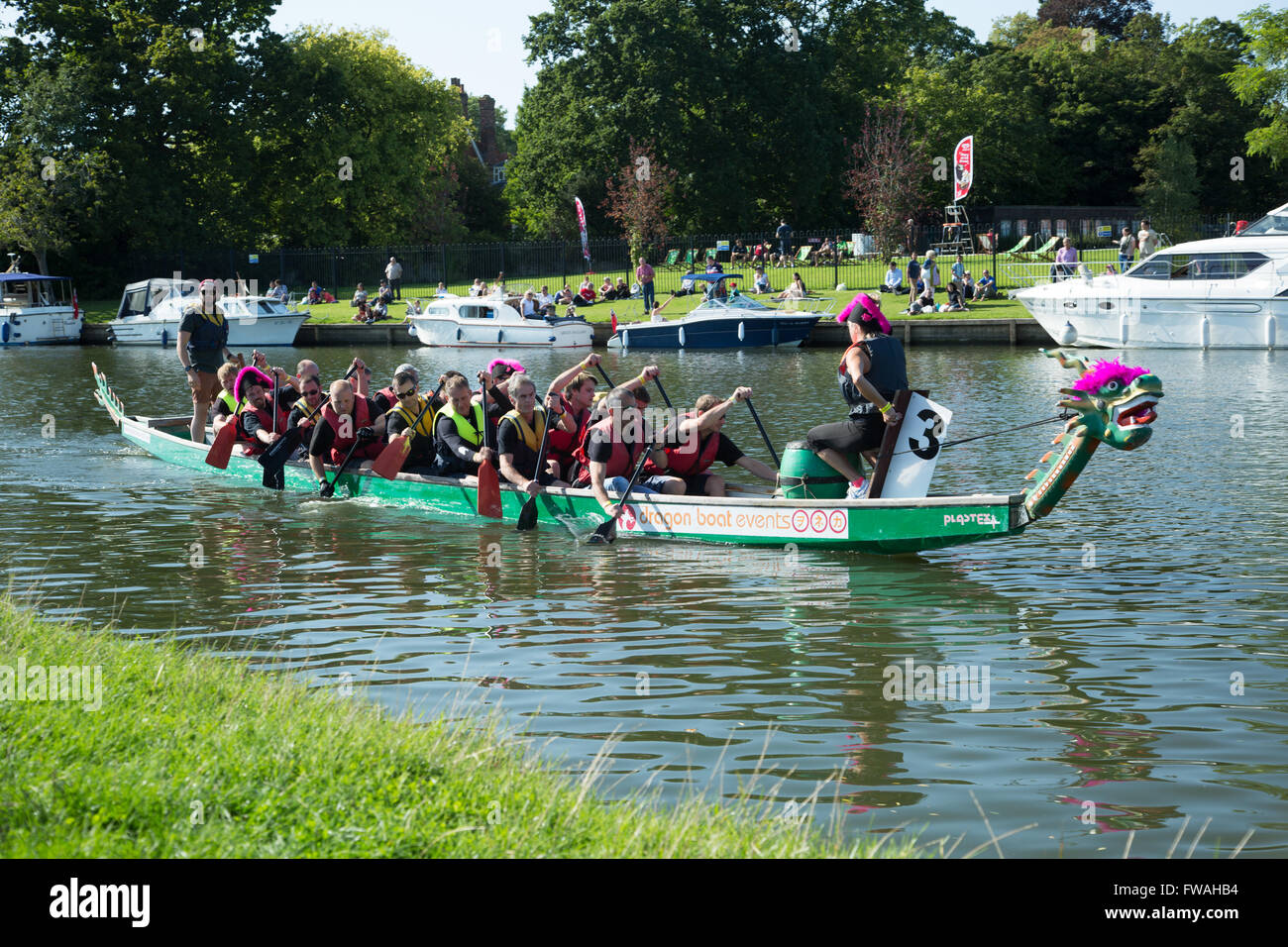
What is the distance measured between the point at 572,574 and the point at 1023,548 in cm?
426

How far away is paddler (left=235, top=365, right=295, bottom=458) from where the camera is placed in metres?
16.8

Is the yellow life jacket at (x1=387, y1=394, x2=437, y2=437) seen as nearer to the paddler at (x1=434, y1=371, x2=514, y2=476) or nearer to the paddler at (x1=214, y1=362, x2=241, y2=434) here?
the paddler at (x1=434, y1=371, x2=514, y2=476)

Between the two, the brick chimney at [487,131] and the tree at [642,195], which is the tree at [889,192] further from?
the brick chimney at [487,131]

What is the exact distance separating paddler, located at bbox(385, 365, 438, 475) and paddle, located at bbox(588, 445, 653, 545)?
3.17m

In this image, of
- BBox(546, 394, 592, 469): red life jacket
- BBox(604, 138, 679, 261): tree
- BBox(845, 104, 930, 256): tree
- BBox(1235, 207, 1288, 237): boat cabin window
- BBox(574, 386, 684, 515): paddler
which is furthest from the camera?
BBox(604, 138, 679, 261): tree

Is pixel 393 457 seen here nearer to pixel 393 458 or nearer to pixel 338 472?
pixel 393 458

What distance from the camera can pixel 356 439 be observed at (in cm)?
1577

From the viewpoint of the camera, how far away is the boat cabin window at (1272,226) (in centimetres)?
3153

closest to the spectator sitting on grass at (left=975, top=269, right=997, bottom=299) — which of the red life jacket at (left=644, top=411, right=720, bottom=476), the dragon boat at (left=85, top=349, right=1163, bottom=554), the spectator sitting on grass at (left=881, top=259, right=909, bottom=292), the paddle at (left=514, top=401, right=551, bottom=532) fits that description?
the spectator sitting on grass at (left=881, top=259, right=909, bottom=292)

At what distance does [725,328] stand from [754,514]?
25534 mm

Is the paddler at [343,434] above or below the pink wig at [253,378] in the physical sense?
below

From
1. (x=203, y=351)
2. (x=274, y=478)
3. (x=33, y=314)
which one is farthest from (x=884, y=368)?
(x=33, y=314)

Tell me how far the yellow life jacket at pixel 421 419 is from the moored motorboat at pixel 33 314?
114 ft

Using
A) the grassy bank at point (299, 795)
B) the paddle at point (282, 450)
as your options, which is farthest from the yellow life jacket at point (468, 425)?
the grassy bank at point (299, 795)
